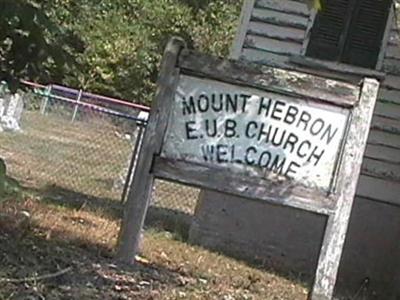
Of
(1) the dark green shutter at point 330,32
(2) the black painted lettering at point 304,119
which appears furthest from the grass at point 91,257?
(1) the dark green shutter at point 330,32

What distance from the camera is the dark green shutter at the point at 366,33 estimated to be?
980cm

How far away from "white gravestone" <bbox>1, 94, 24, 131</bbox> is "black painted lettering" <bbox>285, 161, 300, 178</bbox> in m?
9.93

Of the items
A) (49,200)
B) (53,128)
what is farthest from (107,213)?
Result: (53,128)

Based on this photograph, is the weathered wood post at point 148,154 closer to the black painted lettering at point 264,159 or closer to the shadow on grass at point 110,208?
the black painted lettering at point 264,159

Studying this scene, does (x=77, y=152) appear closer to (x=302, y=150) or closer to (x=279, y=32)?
(x=279, y=32)

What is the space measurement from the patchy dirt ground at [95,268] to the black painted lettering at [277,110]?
1.20 m

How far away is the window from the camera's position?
32.2 feet

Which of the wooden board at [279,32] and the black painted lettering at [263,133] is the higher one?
the wooden board at [279,32]

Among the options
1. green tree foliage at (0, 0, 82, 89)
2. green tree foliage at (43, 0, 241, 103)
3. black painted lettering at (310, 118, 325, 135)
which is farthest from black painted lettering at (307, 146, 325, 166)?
green tree foliage at (43, 0, 241, 103)

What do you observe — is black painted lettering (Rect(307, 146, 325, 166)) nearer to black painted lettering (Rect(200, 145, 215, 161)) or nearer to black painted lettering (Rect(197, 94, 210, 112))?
black painted lettering (Rect(200, 145, 215, 161))

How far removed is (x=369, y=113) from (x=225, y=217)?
12.3 ft

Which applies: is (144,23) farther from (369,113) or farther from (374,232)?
(369,113)

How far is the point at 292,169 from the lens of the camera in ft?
20.6

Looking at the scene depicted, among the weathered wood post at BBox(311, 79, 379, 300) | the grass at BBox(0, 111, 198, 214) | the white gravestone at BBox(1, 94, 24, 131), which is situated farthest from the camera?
the white gravestone at BBox(1, 94, 24, 131)
